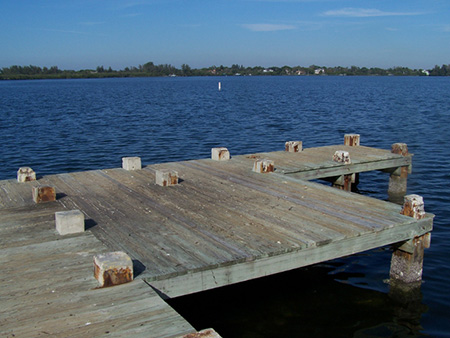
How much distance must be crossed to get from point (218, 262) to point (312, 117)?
112ft

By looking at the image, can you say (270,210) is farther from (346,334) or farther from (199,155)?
(199,155)

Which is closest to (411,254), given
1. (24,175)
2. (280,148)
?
(24,175)

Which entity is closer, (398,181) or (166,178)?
(166,178)

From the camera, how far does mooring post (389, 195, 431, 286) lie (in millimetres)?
8258

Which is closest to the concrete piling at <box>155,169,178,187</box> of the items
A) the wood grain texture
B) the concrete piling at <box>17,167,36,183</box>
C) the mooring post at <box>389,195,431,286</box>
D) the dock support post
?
the wood grain texture

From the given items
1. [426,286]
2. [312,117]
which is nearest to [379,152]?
[426,286]

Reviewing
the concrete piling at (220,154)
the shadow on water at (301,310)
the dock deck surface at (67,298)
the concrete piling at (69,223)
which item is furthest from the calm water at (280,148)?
the concrete piling at (220,154)

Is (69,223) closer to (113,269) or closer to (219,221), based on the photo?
(113,269)

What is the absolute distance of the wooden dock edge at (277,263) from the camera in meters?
6.18

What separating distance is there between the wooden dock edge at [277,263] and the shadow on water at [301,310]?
1378 mm

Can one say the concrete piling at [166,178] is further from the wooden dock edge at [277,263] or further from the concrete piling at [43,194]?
the wooden dock edge at [277,263]

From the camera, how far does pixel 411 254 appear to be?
27.9 feet

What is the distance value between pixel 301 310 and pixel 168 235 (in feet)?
9.63

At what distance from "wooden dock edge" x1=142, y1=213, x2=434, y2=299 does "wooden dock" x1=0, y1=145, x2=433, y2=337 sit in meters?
0.02
